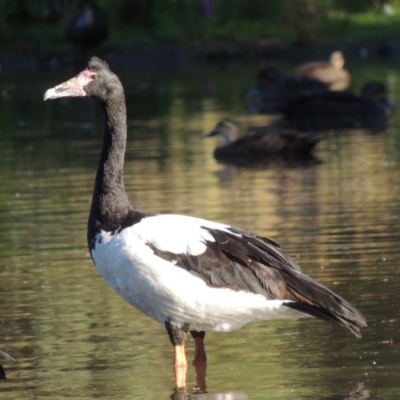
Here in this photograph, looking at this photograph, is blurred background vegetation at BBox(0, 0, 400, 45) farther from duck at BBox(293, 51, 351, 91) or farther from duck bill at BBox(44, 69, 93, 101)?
duck bill at BBox(44, 69, 93, 101)

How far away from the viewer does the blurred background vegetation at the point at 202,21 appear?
4097 centimetres

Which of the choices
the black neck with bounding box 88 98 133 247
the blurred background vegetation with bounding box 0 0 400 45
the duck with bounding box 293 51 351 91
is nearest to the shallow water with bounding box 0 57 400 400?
the black neck with bounding box 88 98 133 247

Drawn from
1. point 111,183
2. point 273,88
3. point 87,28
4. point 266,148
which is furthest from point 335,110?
point 111,183

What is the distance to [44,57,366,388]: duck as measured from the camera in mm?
7223

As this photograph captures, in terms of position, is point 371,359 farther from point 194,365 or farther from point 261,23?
point 261,23

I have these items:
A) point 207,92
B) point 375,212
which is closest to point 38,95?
point 207,92

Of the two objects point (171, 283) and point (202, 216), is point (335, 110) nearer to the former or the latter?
point (202, 216)

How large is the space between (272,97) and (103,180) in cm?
1918

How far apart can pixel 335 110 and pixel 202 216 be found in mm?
11269

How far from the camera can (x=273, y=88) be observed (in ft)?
90.8

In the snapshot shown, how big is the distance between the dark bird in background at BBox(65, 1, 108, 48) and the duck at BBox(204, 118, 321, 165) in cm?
2032

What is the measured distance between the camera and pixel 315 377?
7.38 metres

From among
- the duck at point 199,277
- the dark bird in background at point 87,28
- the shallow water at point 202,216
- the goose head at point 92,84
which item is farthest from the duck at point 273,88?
the duck at point 199,277

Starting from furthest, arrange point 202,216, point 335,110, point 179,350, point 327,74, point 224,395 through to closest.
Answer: point 327,74 → point 335,110 → point 202,216 → point 179,350 → point 224,395
